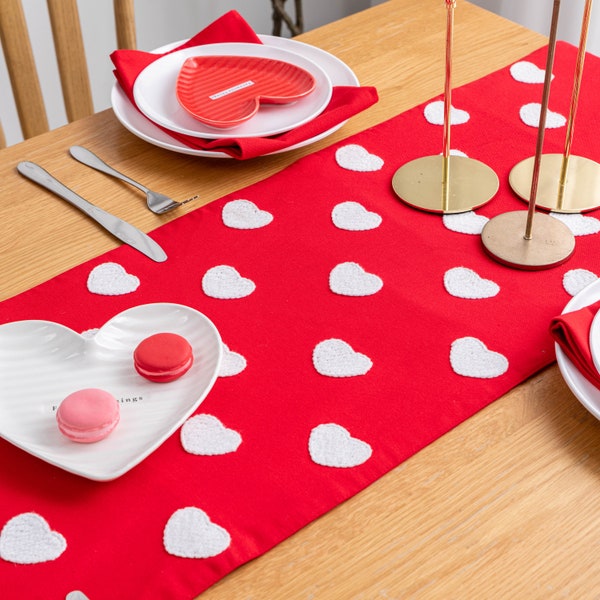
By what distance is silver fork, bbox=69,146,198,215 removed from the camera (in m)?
1.09

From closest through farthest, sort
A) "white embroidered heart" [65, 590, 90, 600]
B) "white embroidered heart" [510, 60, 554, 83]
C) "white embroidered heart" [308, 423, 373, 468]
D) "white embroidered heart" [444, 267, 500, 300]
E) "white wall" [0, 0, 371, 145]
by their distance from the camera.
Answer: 1. "white embroidered heart" [65, 590, 90, 600]
2. "white embroidered heart" [308, 423, 373, 468]
3. "white embroidered heart" [444, 267, 500, 300]
4. "white embroidered heart" [510, 60, 554, 83]
5. "white wall" [0, 0, 371, 145]

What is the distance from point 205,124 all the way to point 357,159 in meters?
0.21

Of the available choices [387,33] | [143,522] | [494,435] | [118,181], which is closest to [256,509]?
[143,522]

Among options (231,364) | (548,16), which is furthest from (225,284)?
(548,16)

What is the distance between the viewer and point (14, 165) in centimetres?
118

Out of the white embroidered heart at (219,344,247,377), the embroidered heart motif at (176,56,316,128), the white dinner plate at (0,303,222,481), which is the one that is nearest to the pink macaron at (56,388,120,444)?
the white dinner plate at (0,303,222,481)

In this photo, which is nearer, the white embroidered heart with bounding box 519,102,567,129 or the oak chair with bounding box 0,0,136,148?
the white embroidered heart with bounding box 519,102,567,129

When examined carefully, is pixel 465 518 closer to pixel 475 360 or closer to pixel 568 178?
pixel 475 360

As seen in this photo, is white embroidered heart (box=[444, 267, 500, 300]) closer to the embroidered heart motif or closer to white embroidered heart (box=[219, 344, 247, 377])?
white embroidered heart (box=[219, 344, 247, 377])

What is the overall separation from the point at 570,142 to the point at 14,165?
734 millimetres

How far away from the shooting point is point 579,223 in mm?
1039

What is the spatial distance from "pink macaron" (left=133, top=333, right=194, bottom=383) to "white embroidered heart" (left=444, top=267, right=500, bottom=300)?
30cm

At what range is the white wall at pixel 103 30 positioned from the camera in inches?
→ 97.3

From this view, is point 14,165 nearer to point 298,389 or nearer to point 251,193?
point 251,193
